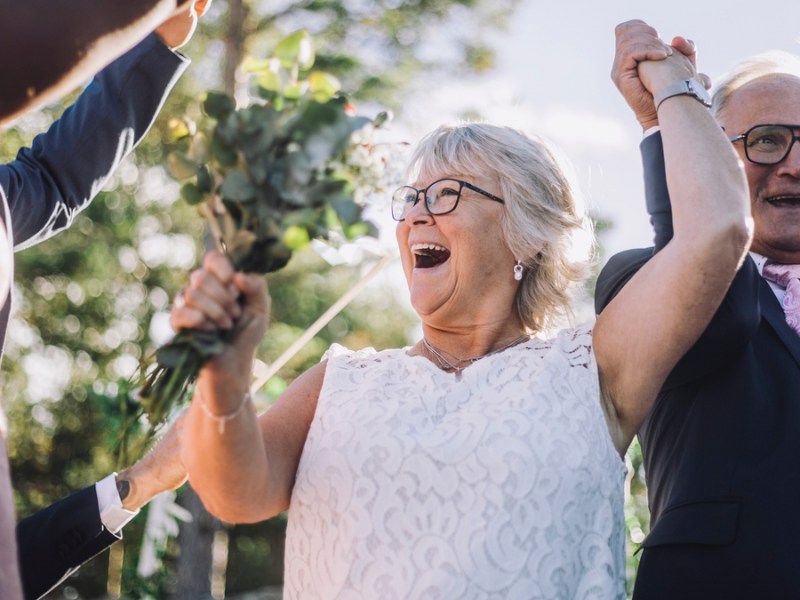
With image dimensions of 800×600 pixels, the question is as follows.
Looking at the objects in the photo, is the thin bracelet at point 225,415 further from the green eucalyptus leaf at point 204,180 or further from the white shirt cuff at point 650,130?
the white shirt cuff at point 650,130

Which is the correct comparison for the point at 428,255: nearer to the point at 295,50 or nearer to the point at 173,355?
the point at 295,50

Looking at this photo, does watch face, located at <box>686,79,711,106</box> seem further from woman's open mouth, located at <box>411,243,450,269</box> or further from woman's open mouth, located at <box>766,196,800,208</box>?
woman's open mouth, located at <box>411,243,450,269</box>

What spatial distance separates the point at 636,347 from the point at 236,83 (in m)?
10.4

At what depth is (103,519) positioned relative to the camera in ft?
9.13

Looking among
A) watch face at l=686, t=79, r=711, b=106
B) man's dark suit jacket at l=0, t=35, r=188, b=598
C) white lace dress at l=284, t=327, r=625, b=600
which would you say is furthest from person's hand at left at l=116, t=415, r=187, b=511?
watch face at l=686, t=79, r=711, b=106

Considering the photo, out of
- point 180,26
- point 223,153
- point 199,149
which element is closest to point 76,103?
point 180,26

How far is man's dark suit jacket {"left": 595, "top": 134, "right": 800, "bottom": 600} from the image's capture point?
2.41 metres

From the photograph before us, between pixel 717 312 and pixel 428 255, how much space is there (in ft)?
2.73

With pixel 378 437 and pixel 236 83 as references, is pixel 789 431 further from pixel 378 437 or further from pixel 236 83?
pixel 236 83

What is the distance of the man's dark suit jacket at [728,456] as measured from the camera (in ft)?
7.91

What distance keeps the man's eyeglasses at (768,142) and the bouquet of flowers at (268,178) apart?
1470 millimetres

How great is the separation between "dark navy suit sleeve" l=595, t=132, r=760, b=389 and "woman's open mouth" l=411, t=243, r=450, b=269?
502 millimetres

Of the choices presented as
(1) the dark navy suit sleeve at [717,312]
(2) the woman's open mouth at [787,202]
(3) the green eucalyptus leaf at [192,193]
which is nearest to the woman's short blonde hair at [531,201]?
(1) the dark navy suit sleeve at [717,312]

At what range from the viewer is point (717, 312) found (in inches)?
99.7
